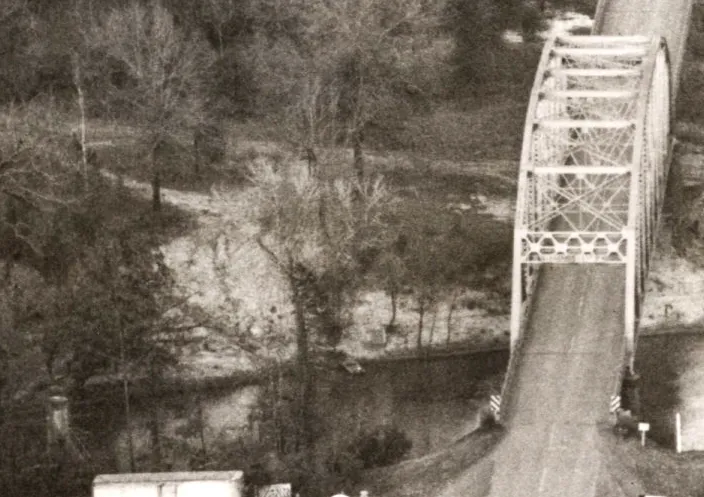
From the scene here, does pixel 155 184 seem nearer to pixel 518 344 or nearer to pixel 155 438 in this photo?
pixel 155 438

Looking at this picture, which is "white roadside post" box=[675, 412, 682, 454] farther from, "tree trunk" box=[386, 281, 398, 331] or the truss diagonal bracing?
"tree trunk" box=[386, 281, 398, 331]

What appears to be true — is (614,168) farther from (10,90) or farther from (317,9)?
(10,90)

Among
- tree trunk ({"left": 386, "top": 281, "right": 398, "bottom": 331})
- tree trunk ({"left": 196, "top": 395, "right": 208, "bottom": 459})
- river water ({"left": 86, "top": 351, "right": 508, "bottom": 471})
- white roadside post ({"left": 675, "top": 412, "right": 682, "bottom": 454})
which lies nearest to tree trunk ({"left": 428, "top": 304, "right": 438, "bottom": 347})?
river water ({"left": 86, "top": 351, "right": 508, "bottom": 471})

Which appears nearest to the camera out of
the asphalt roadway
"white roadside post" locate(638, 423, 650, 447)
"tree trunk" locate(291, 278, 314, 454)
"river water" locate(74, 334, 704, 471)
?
the asphalt roadway

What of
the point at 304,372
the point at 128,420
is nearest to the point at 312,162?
the point at 304,372

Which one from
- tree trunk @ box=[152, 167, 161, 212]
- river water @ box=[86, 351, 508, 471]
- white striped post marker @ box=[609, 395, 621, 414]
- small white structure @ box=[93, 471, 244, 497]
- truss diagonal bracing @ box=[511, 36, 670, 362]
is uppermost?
truss diagonal bracing @ box=[511, 36, 670, 362]

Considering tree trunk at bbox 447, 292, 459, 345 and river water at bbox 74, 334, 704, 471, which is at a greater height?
tree trunk at bbox 447, 292, 459, 345

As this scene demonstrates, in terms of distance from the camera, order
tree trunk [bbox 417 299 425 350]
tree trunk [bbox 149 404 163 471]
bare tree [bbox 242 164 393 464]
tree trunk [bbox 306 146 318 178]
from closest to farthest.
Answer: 1. tree trunk [bbox 149 404 163 471]
2. tree trunk [bbox 417 299 425 350]
3. bare tree [bbox 242 164 393 464]
4. tree trunk [bbox 306 146 318 178]
